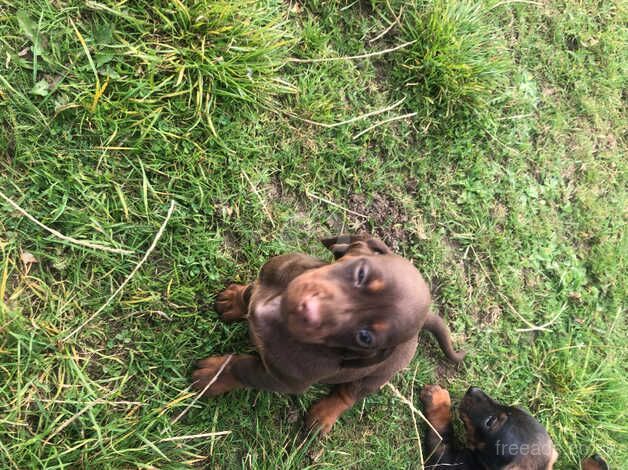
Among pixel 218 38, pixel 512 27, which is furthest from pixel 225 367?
pixel 512 27

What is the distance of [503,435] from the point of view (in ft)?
13.2

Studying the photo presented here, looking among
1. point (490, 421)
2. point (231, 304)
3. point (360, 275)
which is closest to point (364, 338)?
point (360, 275)

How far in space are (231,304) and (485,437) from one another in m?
2.32

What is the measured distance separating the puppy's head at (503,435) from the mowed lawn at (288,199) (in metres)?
0.26

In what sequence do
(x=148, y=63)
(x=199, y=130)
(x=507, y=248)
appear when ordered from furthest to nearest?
1. (x=507, y=248)
2. (x=199, y=130)
3. (x=148, y=63)

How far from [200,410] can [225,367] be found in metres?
0.38

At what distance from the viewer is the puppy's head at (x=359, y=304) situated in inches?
103

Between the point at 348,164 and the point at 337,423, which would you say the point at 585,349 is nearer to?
the point at 337,423

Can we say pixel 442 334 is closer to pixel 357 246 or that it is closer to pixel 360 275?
pixel 357 246

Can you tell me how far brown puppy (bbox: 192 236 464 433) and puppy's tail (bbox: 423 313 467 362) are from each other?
73 cm

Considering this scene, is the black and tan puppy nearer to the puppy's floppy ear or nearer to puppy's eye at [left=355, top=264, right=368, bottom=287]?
the puppy's floppy ear

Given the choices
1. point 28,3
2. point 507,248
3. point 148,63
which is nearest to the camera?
point 28,3

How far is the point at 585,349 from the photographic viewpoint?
4793mm

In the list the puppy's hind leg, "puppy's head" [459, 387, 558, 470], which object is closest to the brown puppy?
the puppy's hind leg
